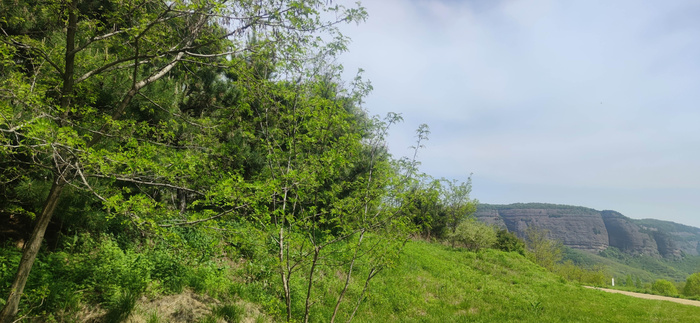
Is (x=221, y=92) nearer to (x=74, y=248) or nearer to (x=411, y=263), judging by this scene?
(x=74, y=248)

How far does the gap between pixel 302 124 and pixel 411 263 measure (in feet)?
35.4

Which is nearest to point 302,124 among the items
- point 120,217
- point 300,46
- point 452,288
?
point 300,46

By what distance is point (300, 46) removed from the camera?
4453 millimetres

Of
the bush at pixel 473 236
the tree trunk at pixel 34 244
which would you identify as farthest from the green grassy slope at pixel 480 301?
the bush at pixel 473 236

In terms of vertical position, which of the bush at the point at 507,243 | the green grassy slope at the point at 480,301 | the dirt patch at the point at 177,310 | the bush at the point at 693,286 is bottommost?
the bush at the point at 693,286

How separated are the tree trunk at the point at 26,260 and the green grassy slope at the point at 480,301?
5.67m

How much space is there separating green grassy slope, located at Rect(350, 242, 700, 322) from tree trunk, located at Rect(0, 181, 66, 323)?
18.6 feet

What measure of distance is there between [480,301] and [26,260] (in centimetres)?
1167

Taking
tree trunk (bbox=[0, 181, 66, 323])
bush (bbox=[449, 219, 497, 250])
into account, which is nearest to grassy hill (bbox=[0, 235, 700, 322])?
tree trunk (bbox=[0, 181, 66, 323])

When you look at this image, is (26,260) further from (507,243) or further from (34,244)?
(507,243)

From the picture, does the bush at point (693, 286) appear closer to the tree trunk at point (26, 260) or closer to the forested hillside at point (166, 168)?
the forested hillside at point (166, 168)

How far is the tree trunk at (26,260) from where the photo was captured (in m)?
3.41

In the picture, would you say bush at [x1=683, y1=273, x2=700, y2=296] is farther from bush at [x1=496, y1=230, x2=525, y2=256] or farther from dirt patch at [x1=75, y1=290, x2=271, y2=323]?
dirt patch at [x1=75, y1=290, x2=271, y2=323]

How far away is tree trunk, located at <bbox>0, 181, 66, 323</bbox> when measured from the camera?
11.2 feet
